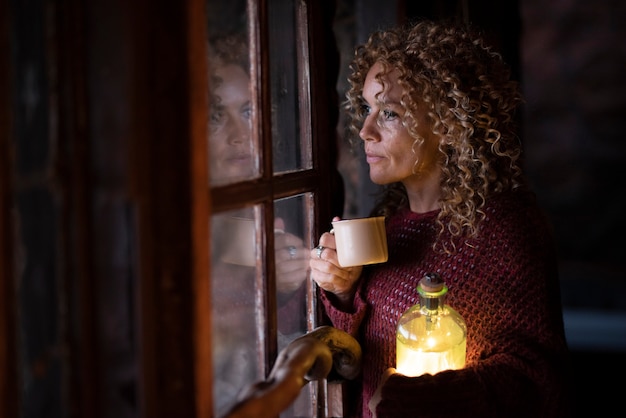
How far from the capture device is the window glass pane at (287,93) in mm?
1185

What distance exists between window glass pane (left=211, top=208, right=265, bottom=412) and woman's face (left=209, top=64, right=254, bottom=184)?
0.07 m

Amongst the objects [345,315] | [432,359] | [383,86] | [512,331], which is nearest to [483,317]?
[512,331]

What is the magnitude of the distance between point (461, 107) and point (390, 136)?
0.59 feet

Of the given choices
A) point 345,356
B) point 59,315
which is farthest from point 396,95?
point 59,315

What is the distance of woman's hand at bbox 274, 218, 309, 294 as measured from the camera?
120 centimetres

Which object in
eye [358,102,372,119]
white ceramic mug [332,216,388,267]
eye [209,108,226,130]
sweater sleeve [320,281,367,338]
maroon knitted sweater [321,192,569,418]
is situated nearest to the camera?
eye [209,108,226,130]

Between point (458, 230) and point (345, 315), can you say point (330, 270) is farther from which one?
point (458, 230)

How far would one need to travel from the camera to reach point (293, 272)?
131 centimetres

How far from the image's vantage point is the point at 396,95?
1457 millimetres

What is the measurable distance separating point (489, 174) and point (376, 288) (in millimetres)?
379

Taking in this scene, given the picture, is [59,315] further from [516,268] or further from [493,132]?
[493,132]

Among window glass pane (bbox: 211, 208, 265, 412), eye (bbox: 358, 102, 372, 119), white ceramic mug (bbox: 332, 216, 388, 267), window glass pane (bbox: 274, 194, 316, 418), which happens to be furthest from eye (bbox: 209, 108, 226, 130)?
eye (bbox: 358, 102, 372, 119)

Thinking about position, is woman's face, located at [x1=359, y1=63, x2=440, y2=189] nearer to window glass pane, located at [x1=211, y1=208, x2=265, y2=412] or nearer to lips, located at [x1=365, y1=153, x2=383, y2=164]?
lips, located at [x1=365, y1=153, x2=383, y2=164]

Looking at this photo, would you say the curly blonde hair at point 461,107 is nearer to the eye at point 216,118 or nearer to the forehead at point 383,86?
the forehead at point 383,86
